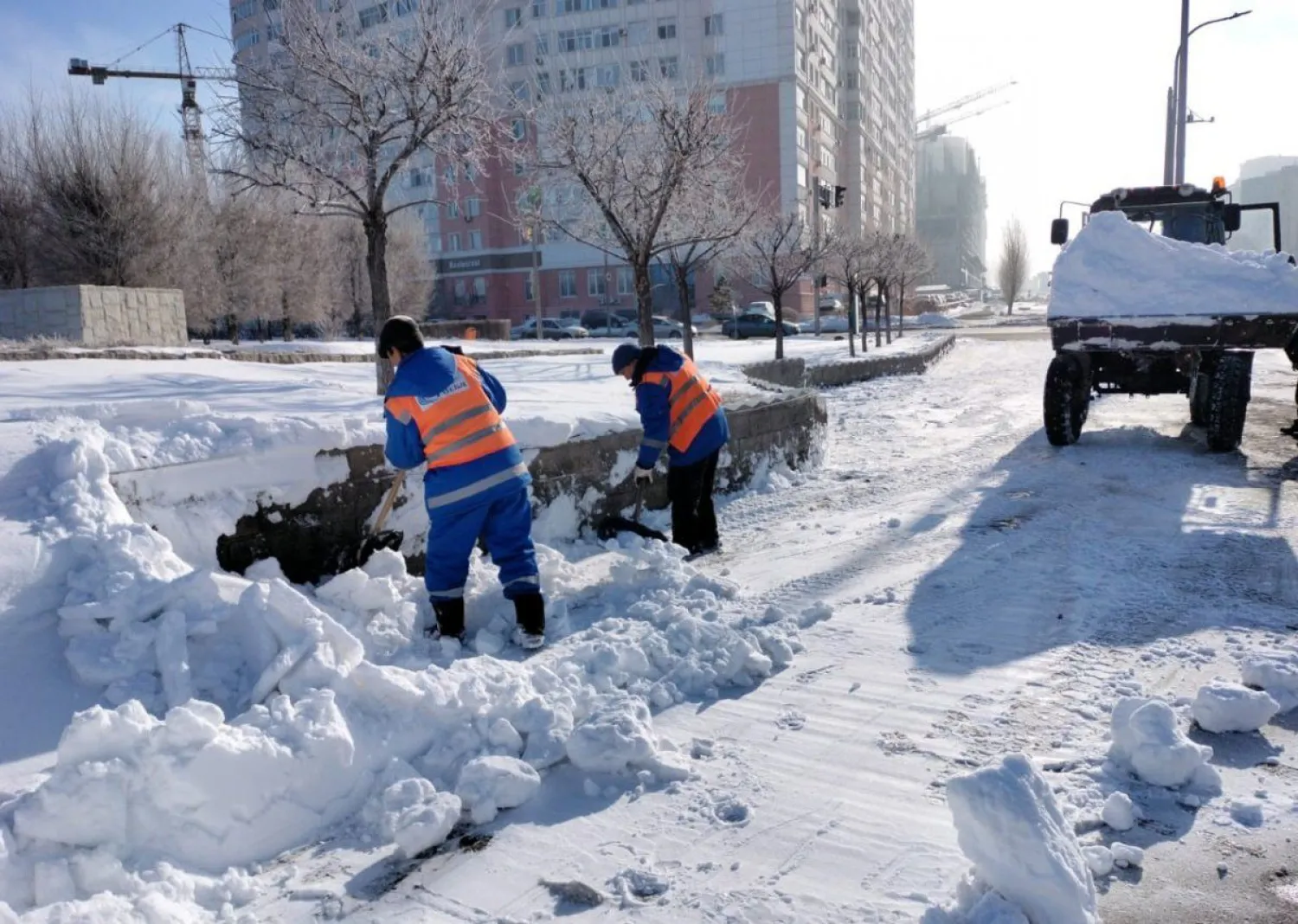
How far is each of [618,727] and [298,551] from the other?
99.3 inches

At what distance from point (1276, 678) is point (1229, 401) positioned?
231 inches

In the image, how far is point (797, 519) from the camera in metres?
7.11

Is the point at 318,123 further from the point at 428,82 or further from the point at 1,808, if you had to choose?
the point at 1,808

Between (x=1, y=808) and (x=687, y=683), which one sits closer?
(x=1, y=808)

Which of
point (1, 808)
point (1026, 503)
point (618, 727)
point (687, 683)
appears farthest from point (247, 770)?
point (1026, 503)

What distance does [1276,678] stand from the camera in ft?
11.9

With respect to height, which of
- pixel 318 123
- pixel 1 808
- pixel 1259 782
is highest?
pixel 318 123

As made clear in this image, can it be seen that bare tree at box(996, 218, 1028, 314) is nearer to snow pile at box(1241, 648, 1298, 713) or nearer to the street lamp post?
the street lamp post

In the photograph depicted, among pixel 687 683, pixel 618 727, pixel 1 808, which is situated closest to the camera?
pixel 1 808

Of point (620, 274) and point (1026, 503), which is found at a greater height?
point (620, 274)

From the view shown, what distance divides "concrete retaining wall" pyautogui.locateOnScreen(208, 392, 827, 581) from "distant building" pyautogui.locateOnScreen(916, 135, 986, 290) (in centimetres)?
11420

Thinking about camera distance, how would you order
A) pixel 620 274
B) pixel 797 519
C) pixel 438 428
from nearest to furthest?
pixel 438 428 < pixel 797 519 < pixel 620 274

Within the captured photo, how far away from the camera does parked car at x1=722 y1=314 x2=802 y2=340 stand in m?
38.9

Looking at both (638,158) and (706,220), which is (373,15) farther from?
(706,220)
